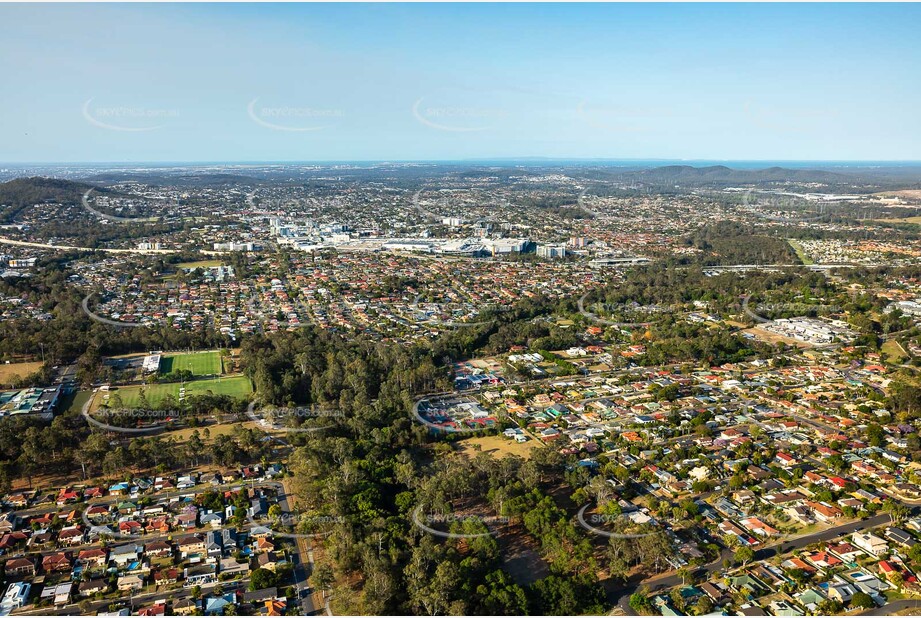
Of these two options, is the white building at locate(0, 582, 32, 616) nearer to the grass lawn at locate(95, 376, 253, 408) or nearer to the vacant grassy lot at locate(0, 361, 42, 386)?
the grass lawn at locate(95, 376, 253, 408)

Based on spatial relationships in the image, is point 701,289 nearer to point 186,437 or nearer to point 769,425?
point 769,425

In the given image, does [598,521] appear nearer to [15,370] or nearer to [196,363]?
[196,363]

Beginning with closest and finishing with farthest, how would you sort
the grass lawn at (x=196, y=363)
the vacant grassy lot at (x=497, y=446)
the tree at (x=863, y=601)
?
the tree at (x=863, y=601), the vacant grassy lot at (x=497, y=446), the grass lawn at (x=196, y=363)

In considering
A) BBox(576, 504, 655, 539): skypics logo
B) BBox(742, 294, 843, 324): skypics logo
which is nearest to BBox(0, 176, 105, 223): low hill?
BBox(742, 294, 843, 324): skypics logo

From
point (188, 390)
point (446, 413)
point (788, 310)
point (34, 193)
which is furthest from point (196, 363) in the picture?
point (34, 193)

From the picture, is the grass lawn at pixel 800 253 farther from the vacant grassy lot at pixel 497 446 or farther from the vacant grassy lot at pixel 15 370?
the vacant grassy lot at pixel 15 370

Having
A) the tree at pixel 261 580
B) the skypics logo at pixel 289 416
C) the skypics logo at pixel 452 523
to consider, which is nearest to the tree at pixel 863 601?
the skypics logo at pixel 452 523
